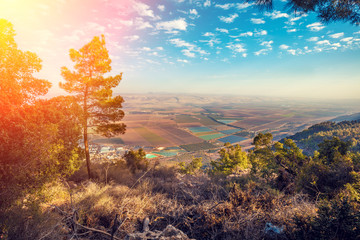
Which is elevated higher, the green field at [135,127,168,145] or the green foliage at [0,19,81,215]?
the green foliage at [0,19,81,215]

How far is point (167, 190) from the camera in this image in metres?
6.46

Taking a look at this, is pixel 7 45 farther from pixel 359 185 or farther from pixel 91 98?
pixel 359 185

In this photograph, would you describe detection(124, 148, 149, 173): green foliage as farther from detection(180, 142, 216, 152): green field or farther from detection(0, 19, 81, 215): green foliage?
detection(180, 142, 216, 152): green field

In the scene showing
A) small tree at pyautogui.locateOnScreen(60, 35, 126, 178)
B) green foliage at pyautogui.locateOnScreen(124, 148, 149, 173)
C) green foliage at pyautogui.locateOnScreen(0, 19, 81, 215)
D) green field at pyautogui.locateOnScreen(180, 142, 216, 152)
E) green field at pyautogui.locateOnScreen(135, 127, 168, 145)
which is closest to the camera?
green foliage at pyautogui.locateOnScreen(0, 19, 81, 215)

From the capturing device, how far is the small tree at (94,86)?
33.0 ft

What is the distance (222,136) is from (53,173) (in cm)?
6842

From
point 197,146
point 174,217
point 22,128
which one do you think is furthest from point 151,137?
point 174,217

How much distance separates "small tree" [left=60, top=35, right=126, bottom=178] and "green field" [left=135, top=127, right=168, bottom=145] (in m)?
43.0

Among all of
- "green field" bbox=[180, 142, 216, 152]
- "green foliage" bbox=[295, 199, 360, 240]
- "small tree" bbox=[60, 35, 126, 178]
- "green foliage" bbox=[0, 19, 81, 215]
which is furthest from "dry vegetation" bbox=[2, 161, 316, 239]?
"green field" bbox=[180, 142, 216, 152]

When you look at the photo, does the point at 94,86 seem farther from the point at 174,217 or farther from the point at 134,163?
the point at 174,217

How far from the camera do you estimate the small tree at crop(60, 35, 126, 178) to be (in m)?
10.1

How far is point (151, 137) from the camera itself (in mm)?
59562

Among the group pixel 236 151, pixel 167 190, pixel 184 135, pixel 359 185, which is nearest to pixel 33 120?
pixel 167 190

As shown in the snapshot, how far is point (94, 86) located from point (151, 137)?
50.1 meters
